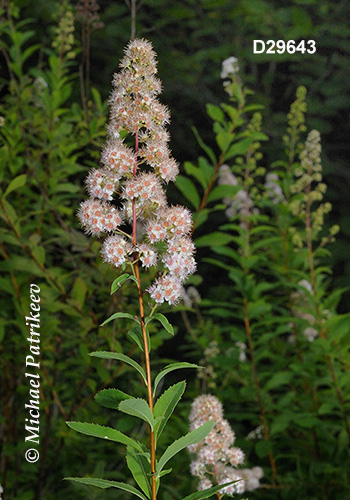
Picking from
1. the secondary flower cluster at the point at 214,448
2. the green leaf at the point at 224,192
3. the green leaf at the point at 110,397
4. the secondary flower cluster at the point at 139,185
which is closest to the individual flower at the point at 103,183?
the secondary flower cluster at the point at 139,185

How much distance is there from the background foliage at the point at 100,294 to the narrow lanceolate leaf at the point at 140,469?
60 centimetres

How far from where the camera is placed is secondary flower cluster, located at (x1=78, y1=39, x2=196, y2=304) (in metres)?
0.64

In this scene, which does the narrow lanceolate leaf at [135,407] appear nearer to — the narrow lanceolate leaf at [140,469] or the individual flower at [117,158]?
the narrow lanceolate leaf at [140,469]

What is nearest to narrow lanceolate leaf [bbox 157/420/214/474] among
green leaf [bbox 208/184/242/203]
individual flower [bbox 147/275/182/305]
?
individual flower [bbox 147/275/182/305]

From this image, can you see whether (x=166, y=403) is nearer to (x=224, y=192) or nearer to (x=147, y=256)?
(x=147, y=256)

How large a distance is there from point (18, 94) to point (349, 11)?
2.48 meters

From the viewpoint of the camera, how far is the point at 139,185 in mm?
637

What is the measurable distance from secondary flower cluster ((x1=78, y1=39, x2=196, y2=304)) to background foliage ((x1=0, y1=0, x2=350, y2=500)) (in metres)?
0.65

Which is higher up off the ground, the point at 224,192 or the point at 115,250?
the point at 224,192

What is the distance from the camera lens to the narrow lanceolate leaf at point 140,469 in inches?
26.7

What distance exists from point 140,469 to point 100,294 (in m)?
0.85

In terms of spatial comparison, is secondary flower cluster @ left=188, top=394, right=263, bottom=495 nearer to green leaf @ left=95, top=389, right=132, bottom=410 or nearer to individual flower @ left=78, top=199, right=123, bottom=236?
green leaf @ left=95, top=389, right=132, bottom=410

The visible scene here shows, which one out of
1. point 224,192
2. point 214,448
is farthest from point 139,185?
point 224,192

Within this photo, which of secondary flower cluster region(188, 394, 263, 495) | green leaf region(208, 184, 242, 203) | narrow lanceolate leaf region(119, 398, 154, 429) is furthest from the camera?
green leaf region(208, 184, 242, 203)
